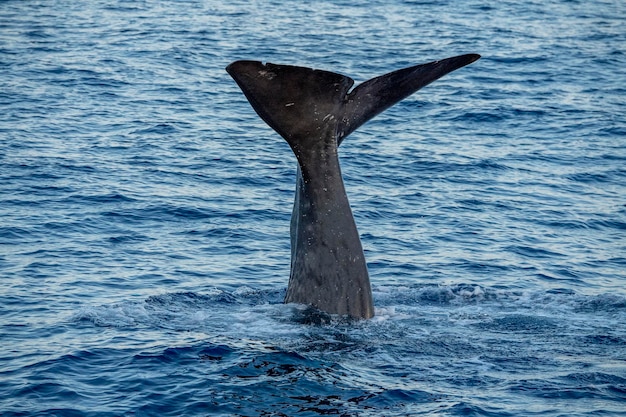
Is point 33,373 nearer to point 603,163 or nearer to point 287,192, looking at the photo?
point 287,192

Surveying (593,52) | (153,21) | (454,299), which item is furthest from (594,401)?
(153,21)

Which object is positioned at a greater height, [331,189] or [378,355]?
[331,189]

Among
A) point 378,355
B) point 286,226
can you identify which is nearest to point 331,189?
point 378,355

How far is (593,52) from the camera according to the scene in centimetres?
3098

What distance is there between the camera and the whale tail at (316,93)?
31.7ft

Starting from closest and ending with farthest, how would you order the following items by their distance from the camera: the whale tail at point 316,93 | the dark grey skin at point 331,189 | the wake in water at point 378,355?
the whale tail at point 316,93 → the wake in water at point 378,355 → the dark grey skin at point 331,189

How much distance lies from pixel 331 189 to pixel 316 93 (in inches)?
39.3

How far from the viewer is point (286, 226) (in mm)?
16719

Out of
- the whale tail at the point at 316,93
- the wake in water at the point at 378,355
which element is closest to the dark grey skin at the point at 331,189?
the whale tail at the point at 316,93

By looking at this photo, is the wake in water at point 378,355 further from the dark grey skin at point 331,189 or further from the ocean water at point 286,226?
the dark grey skin at point 331,189

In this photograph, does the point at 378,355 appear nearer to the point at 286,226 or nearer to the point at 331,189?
the point at 331,189

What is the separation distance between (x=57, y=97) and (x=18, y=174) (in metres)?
5.78

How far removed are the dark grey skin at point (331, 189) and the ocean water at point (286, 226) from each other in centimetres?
42

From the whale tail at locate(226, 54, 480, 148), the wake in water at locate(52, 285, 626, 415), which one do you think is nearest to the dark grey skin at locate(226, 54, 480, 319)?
the whale tail at locate(226, 54, 480, 148)
